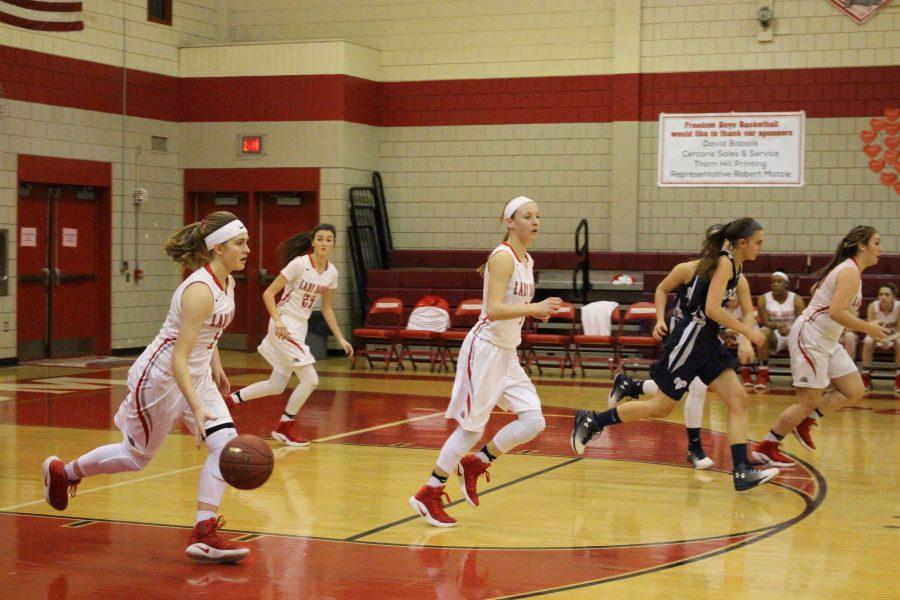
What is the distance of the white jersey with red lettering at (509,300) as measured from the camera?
6555 millimetres

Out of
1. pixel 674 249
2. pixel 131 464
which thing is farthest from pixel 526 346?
pixel 131 464

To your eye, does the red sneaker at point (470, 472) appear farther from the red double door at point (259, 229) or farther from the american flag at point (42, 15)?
the red double door at point (259, 229)

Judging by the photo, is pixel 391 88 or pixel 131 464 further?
pixel 391 88

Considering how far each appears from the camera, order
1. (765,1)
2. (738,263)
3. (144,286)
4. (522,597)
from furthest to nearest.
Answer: (144,286) → (765,1) → (738,263) → (522,597)

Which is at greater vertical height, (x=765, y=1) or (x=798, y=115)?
(x=765, y=1)

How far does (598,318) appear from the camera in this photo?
592 inches

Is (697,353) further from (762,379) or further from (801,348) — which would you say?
(762,379)

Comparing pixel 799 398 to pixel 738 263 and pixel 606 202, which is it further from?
pixel 606 202

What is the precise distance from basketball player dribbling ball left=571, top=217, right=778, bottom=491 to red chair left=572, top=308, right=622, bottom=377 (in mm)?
6699

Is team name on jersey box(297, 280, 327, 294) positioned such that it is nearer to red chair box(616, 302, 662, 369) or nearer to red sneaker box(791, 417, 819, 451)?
red sneaker box(791, 417, 819, 451)

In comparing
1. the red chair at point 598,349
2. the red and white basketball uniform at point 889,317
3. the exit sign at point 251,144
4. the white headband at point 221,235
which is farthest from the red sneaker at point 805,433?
the exit sign at point 251,144

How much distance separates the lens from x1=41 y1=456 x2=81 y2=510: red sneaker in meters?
6.23

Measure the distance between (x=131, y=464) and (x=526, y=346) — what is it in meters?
9.51

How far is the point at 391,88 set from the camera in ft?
59.5
